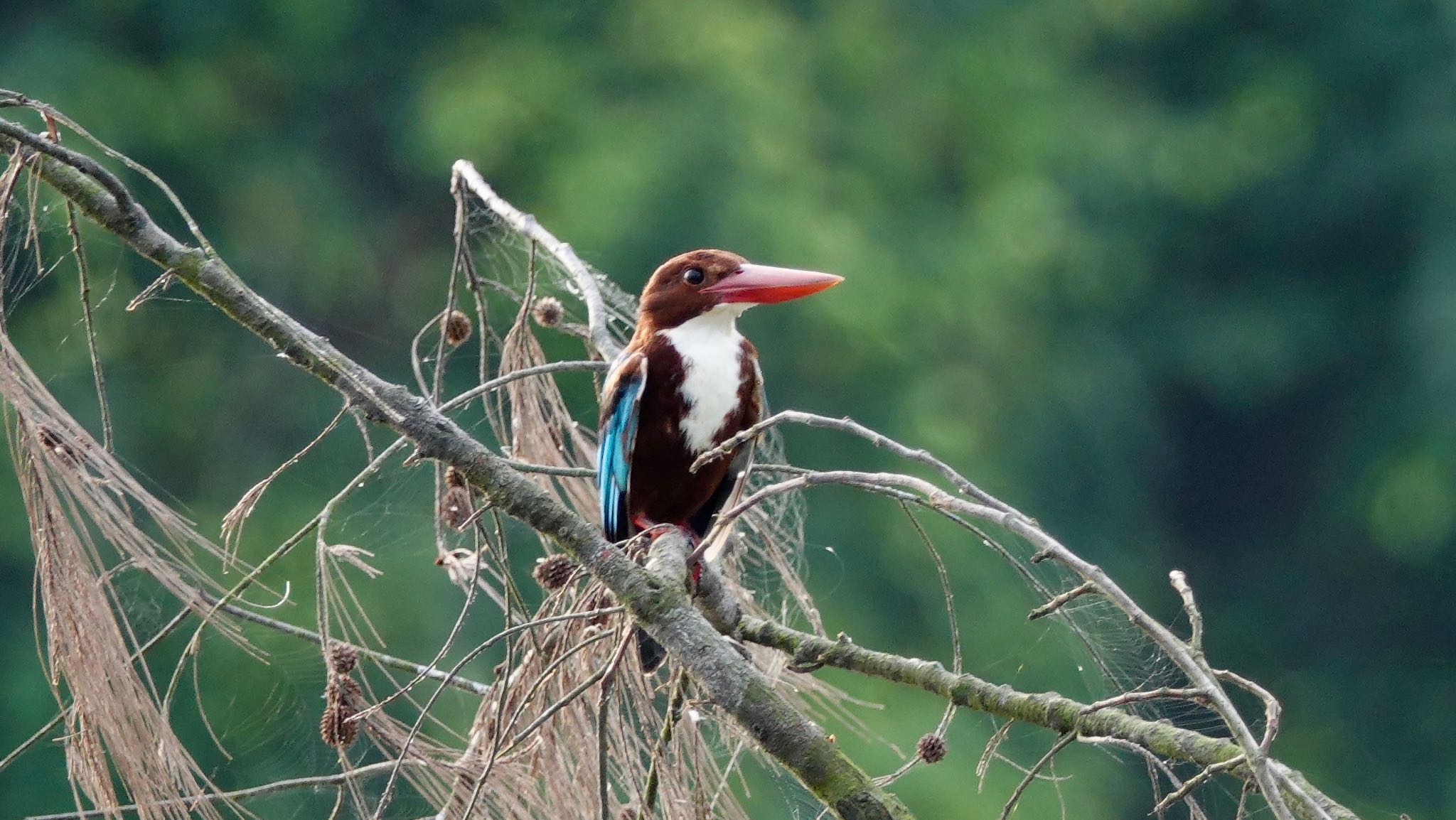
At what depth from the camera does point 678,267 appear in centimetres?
211

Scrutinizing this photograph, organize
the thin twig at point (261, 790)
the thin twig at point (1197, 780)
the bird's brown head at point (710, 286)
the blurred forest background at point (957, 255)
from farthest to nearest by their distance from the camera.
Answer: the blurred forest background at point (957, 255)
the bird's brown head at point (710, 286)
the thin twig at point (261, 790)
the thin twig at point (1197, 780)

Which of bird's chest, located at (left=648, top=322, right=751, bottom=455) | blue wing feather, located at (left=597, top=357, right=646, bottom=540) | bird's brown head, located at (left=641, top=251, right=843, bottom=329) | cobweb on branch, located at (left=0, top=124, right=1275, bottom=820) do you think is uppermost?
bird's brown head, located at (left=641, top=251, right=843, bottom=329)

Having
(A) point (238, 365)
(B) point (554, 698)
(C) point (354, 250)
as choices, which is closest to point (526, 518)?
(B) point (554, 698)

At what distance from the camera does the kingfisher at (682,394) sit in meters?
1.95

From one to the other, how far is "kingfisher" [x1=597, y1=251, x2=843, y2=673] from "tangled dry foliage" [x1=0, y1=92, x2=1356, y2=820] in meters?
0.44

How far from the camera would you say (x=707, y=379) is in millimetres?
1984


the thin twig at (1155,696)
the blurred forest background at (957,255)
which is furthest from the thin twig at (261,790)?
the blurred forest background at (957,255)

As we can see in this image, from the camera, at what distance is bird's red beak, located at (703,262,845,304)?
201cm

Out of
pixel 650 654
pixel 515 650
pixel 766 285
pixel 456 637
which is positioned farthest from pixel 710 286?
pixel 515 650

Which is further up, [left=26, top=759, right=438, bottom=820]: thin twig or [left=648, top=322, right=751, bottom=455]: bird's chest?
[left=648, top=322, right=751, bottom=455]: bird's chest

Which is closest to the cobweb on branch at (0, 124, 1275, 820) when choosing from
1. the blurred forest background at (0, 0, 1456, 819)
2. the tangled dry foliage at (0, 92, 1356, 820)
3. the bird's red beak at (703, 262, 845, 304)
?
the tangled dry foliage at (0, 92, 1356, 820)

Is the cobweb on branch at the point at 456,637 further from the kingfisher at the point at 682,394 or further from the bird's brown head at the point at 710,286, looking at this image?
the bird's brown head at the point at 710,286

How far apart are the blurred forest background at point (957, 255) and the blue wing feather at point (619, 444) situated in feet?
7.51

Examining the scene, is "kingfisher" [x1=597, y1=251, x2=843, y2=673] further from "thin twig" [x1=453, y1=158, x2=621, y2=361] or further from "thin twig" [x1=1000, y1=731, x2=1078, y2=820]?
"thin twig" [x1=1000, y1=731, x2=1078, y2=820]
